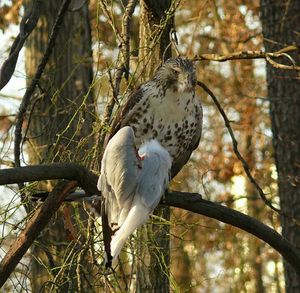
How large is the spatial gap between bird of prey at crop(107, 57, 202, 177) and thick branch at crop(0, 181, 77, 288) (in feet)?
3.29

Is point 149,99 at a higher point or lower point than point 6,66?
higher

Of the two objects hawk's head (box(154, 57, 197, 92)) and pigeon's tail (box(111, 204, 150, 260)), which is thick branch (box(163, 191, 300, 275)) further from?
hawk's head (box(154, 57, 197, 92))

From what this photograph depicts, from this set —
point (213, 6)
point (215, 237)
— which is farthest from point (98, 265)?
point (215, 237)

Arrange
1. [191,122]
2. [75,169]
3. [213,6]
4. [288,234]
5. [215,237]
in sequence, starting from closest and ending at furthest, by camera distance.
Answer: [75,169], [191,122], [288,234], [213,6], [215,237]

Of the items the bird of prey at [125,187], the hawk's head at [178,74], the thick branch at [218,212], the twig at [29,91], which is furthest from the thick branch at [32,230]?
the twig at [29,91]

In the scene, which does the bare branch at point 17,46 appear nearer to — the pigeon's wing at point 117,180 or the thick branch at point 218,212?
the pigeon's wing at point 117,180

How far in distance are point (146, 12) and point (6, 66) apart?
1.39 metres

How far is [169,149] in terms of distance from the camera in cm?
587

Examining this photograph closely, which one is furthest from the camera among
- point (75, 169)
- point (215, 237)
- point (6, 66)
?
point (215, 237)

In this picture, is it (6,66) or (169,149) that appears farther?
(169,149)

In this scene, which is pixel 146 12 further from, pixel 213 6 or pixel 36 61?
pixel 213 6

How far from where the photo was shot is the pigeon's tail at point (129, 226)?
15.3 feet

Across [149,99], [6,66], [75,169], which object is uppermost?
[149,99]

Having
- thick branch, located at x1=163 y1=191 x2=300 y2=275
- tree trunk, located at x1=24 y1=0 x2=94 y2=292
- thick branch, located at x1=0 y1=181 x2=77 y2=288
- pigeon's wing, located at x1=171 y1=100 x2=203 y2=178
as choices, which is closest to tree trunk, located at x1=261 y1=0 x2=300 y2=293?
tree trunk, located at x1=24 y1=0 x2=94 y2=292
